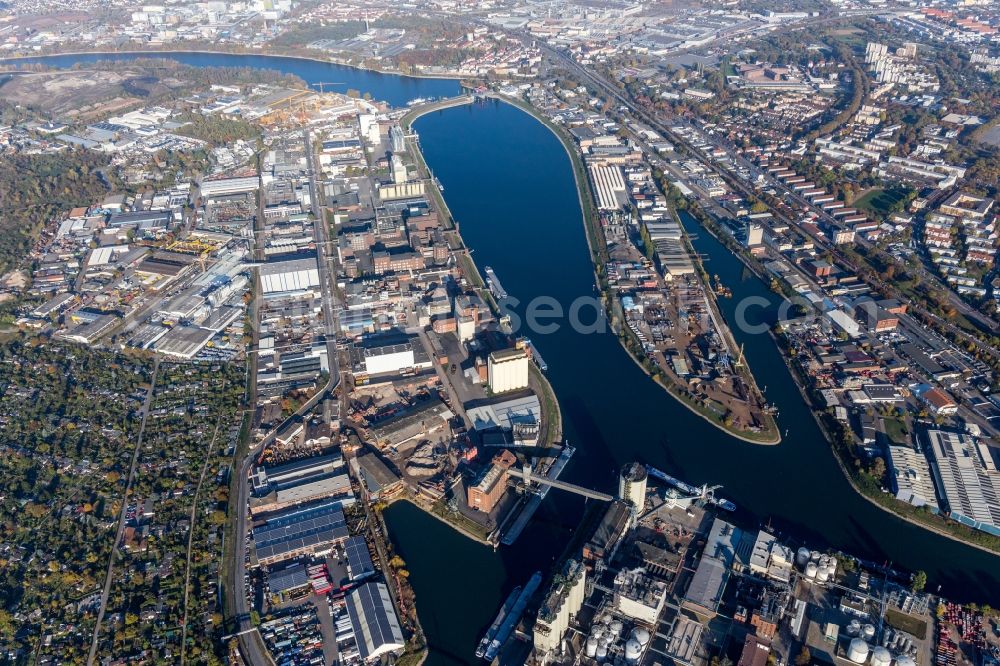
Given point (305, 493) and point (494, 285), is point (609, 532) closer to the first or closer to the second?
point (305, 493)

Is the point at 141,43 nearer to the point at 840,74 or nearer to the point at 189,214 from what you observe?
the point at 189,214

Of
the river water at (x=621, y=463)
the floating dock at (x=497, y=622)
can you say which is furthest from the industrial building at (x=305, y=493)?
the floating dock at (x=497, y=622)

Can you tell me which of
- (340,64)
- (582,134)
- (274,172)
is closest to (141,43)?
(340,64)

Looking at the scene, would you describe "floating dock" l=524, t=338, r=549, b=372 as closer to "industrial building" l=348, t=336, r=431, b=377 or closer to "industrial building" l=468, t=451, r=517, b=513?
"industrial building" l=348, t=336, r=431, b=377

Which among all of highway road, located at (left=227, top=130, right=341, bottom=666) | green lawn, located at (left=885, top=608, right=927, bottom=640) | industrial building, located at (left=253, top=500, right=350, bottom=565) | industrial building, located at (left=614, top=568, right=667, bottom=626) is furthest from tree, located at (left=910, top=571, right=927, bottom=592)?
highway road, located at (left=227, top=130, right=341, bottom=666)

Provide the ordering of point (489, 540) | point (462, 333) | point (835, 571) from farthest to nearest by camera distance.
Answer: point (462, 333)
point (489, 540)
point (835, 571)

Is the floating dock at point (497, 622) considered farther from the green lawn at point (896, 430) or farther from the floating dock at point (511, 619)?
the green lawn at point (896, 430)

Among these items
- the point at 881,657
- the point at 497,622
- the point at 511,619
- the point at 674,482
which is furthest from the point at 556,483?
the point at 881,657
